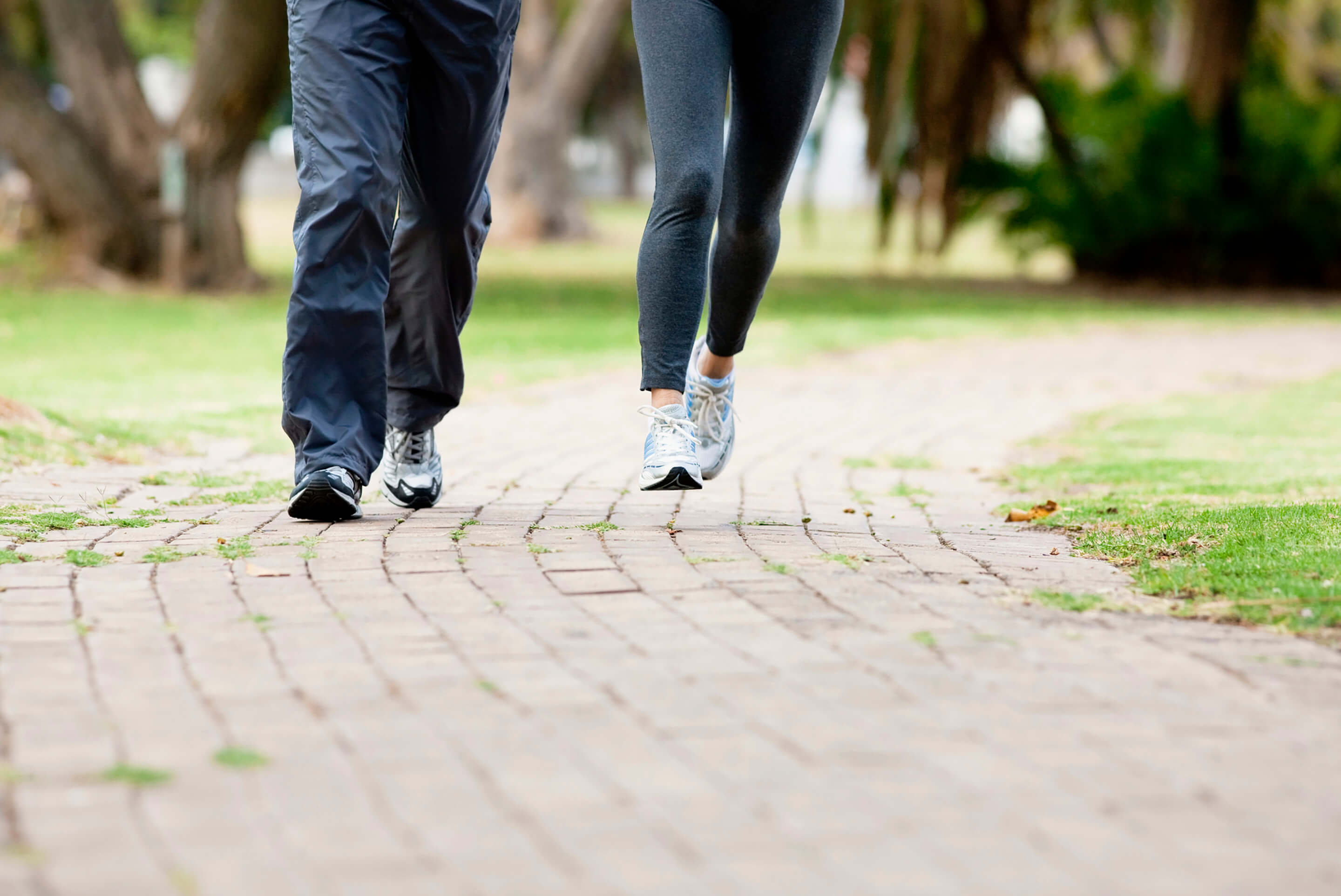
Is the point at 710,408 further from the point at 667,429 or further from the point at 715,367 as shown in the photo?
the point at 667,429

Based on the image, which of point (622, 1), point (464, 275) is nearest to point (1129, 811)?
point (464, 275)

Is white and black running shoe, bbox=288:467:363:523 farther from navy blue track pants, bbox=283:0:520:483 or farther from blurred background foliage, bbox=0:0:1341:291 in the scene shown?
blurred background foliage, bbox=0:0:1341:291

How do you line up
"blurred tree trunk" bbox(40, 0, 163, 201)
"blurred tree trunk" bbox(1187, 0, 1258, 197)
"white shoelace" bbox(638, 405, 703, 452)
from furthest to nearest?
"blurred tree trunk" bbox(1187, 0, 1258, 197) < "blurred tree trunk" bbox(40, 0, 163, 201) < "white shoelace" bbox(638, 405, 703, 452)

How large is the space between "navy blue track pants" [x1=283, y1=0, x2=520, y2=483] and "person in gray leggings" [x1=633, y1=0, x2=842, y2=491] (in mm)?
421

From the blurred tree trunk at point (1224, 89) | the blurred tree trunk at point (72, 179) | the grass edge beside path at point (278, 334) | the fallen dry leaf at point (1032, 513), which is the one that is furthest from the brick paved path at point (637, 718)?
the blurred tree trunk at point (1224, 89)

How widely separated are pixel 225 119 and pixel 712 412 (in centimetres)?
1060

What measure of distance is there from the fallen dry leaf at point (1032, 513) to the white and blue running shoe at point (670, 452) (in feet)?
3.17

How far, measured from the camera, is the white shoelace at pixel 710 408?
4.27 meters

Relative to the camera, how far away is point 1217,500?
181 inches

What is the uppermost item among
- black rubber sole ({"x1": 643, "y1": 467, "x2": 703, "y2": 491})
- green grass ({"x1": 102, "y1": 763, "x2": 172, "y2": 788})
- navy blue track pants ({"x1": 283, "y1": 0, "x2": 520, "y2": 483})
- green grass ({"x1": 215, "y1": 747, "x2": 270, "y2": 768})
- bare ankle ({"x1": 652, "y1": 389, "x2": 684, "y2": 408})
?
navy blue track pants ({"x1": 283, "y1": 0, "x2": 520, "y2": 483})

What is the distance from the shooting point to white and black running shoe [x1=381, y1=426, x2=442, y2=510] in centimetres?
420

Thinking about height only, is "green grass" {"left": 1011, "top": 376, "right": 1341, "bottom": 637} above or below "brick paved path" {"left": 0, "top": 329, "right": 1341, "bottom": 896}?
below

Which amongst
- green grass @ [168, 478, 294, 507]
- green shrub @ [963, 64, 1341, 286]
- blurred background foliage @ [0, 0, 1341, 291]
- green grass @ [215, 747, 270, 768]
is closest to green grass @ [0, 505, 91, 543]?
green grass @ [168, 478, 294, 507]

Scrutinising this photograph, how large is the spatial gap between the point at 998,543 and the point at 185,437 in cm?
318
